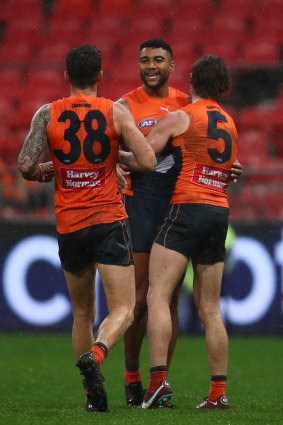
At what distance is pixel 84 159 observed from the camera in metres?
4.88

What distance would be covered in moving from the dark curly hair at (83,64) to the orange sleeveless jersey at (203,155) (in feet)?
2.12

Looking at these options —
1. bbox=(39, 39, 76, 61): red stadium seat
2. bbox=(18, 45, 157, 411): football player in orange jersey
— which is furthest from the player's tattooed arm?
bbox=(39, 39, 76, 61): red stadium seat

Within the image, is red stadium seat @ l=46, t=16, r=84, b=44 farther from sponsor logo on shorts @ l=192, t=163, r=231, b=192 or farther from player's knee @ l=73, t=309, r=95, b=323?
player's knee @ l=73, t=309, r=95, b=323

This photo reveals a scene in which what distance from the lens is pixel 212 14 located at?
15.7m

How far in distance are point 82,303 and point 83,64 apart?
136cm

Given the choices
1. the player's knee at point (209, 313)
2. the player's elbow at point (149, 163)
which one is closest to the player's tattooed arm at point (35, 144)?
the player's elbow at point (149, 163)

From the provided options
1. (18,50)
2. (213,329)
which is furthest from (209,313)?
(18,50)

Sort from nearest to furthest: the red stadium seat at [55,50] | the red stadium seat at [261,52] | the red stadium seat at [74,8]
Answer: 1. the red stadium seat at [261,52]
2. the red stadium seat at [55,50]
3. the red stadium seat at [74,8]

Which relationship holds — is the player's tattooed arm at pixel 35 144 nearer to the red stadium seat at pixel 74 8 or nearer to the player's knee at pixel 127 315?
the player's knee at pixel 127 315

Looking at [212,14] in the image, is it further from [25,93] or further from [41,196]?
[41,196]

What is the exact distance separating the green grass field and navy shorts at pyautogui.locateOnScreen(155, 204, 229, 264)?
2.99 ft

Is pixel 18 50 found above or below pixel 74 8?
below

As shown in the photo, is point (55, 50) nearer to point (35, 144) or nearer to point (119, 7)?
point (119, 7)

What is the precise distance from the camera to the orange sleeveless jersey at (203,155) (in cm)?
520
